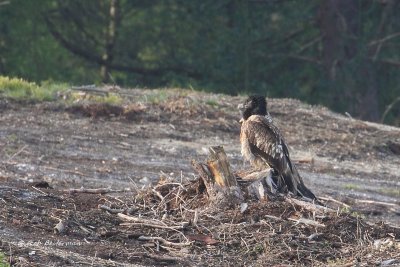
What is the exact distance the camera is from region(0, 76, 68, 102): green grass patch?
1786 centimetres

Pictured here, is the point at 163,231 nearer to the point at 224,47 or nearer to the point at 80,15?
the point at 224,47

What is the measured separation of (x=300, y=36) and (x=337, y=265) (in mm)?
22302

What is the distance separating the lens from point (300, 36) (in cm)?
3228

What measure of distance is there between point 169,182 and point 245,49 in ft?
61.4

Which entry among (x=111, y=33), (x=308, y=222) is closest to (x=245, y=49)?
(x=111, y=33)

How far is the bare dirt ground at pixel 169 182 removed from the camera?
407 inches

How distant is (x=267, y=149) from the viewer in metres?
12.7

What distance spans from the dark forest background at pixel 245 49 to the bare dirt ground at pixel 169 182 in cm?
1007

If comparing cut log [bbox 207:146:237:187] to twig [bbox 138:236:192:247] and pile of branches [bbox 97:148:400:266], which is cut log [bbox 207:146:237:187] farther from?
twig [bbox 138:236:192:247]

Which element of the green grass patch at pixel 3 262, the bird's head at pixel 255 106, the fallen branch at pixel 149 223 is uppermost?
the bird's head at pixel 255 106

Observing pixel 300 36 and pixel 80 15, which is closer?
pixel 300 36

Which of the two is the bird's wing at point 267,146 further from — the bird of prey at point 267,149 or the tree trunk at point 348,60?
the tree trunk at point 348,60

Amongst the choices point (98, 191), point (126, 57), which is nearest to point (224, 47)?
point (126, 57)

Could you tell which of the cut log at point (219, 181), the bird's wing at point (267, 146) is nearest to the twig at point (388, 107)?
the bird's wing at point (267, 146)
